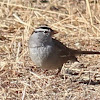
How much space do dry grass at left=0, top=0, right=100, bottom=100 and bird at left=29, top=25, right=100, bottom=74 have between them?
23cm

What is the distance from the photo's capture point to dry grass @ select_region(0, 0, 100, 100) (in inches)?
196

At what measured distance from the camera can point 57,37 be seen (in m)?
6.83

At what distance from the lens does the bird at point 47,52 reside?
5.16 m

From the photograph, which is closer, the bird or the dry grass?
the dry grass

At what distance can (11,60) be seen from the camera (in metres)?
5.86

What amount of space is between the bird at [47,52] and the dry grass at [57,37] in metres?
0.23

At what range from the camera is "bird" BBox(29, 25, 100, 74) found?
5.16 m

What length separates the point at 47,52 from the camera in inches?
205

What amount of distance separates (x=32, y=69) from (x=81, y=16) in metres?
1.91

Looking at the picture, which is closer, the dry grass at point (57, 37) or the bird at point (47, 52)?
the dry grass at point (57, 37)

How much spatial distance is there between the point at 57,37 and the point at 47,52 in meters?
1.65

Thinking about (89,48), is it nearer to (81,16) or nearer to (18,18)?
(81,16)

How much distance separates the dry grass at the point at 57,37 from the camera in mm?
4988

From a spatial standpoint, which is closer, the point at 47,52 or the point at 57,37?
the point at 47,52
